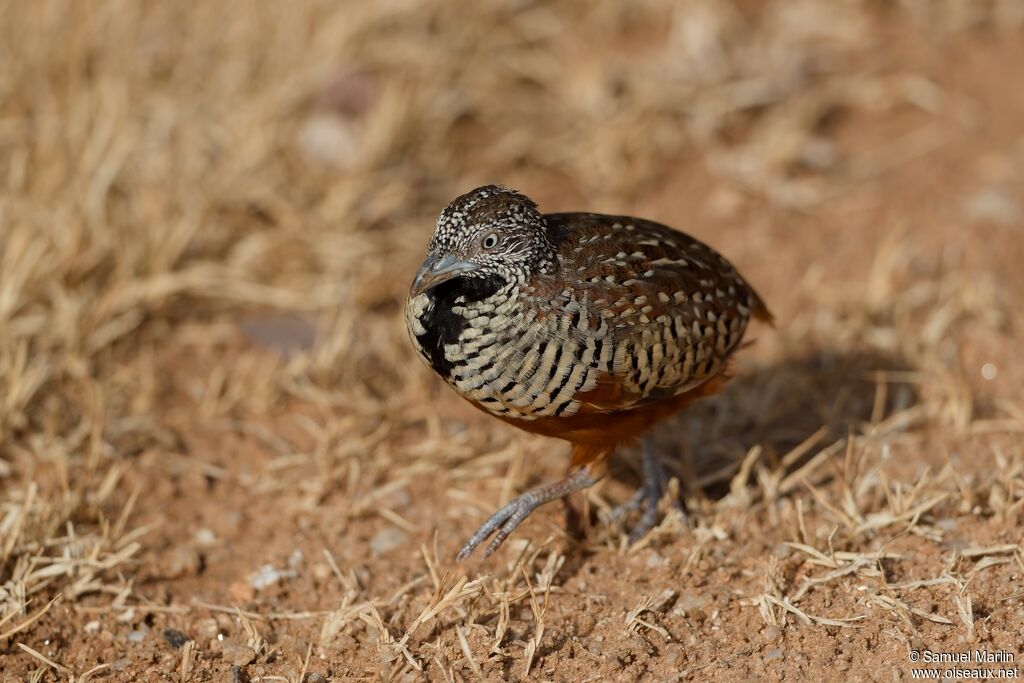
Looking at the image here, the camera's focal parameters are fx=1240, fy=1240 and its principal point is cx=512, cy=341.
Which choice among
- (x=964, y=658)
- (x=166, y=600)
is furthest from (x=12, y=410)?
(x=964, y=658)

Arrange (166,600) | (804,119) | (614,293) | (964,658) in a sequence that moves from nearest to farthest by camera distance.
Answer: (964,658) < (614,293) < (166,600) < (804,119)

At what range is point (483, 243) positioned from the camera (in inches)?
173

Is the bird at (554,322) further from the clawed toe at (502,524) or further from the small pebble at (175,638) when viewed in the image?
the small pebble at (175,638)

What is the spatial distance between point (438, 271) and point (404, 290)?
2.46 metres

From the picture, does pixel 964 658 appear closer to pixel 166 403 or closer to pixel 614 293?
pixel 614 293

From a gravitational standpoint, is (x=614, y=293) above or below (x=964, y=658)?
above

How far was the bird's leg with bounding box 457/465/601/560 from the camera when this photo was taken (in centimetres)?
475

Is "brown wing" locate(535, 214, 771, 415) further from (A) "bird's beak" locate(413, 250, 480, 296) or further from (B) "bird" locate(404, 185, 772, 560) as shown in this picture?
(A) "bird's beak" locate(413, 250, 480, 296)

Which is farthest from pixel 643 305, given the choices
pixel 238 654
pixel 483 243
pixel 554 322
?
pixel 238 654

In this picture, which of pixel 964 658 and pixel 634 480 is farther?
pixel 634 480

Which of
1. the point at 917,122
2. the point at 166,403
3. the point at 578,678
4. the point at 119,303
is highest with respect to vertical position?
the point at 917,122

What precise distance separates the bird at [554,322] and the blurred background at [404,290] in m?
0.64

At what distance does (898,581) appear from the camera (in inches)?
180

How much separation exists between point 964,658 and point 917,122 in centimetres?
464
